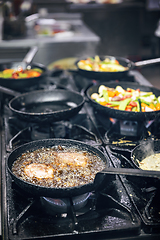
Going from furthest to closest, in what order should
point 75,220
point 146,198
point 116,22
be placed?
point 116,22 < point 146,198 < point 75,220

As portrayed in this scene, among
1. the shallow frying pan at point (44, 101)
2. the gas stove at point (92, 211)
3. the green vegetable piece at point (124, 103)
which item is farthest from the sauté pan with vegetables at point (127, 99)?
the gas stove at point (92, 211)

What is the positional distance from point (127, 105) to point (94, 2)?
628 cm

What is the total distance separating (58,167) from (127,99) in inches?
32.4

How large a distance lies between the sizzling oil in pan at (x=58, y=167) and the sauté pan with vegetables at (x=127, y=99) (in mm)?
606

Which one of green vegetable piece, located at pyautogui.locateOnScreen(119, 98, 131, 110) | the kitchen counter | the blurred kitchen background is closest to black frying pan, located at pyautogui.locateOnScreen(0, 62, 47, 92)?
green vegetable piece, located at pyautogui.locateOnScreen(119, 98, 131, 110)

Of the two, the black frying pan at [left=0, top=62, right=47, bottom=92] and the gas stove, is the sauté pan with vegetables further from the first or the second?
the black frying pan at [left=0, top=62, right=47, bottom=92]

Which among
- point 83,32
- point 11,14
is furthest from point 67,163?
point 83,32

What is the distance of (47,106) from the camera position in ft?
6.36

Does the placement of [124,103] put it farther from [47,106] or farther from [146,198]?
[146,198]

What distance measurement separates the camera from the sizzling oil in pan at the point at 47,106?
→ 1870 mm

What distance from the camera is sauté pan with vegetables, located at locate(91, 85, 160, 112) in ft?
5.65

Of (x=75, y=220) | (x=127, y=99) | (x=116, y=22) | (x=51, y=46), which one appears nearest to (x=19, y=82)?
(x=127, y=99)

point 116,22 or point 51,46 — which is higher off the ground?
point 51,46

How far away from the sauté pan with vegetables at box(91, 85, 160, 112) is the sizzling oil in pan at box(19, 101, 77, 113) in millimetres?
204
